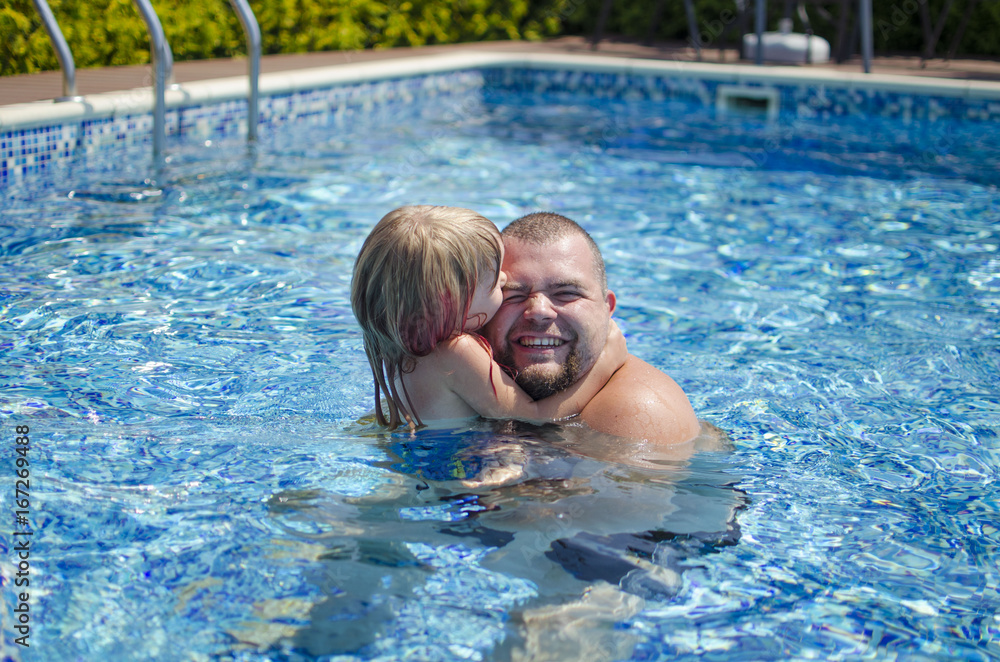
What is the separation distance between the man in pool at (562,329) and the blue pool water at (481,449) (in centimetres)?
14

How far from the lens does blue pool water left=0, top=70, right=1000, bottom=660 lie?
2.48 meters

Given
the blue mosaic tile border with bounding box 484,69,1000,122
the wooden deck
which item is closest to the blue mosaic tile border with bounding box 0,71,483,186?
the wooden deck

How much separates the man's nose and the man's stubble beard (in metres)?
0.15

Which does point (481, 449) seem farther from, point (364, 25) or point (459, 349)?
point (364, 25)

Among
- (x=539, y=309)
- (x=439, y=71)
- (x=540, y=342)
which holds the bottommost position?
(x=540, y=342)

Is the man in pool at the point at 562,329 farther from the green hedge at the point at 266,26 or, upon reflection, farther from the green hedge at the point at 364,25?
the green hedge at the point at 364,25

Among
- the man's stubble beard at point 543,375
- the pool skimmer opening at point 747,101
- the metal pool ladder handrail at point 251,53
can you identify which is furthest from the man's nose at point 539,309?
the pool skimmer opening at point 747,101

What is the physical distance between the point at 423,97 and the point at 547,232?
864 cm

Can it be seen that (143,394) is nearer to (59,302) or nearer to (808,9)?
(59,302)

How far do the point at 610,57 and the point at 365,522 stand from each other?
10.8 metres

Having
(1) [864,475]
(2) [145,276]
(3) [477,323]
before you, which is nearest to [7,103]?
(2) [145,276]

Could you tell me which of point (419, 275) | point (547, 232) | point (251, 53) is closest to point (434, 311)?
point (419, 275)

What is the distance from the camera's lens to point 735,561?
2832 mm

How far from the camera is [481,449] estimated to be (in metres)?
3.03
